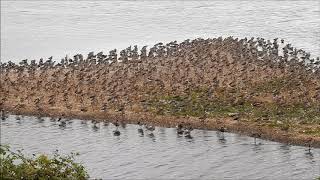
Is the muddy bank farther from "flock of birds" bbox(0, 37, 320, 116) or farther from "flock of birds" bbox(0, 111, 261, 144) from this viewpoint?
"flock of birds" bbox(0, 111, 261, 144)

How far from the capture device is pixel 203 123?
76.5m

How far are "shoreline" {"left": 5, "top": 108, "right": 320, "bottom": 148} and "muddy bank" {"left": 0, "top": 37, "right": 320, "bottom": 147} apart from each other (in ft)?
0.39

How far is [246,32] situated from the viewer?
488ft

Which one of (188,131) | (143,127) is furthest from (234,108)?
(143,127)

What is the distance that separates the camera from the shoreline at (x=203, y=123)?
69.1m

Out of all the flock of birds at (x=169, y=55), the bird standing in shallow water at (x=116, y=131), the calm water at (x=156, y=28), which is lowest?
the bird standing in shallow water at (x=116, y=131)

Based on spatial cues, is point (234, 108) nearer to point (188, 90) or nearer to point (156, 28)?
point (188, 90)

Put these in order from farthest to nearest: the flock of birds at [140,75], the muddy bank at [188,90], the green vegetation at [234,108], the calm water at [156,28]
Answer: the calm water at [156,28], the flock of birds at [140,75], the muddy bank at [188,90], the green vegetation at [234,108]

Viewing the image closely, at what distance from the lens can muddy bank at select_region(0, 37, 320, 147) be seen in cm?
7631

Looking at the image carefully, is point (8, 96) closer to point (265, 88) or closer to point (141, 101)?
point (141, 101)

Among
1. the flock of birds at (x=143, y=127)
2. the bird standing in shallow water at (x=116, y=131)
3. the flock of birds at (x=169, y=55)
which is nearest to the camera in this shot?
the flock of birds at (x=143, y=127)

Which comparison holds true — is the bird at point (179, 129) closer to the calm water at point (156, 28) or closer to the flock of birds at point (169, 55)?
the flock of birds at point (169, 55)

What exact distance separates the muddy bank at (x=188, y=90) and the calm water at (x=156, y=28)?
26.7 metres

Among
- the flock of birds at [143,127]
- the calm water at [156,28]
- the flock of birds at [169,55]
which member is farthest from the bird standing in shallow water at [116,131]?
the calm water at [156,28]
